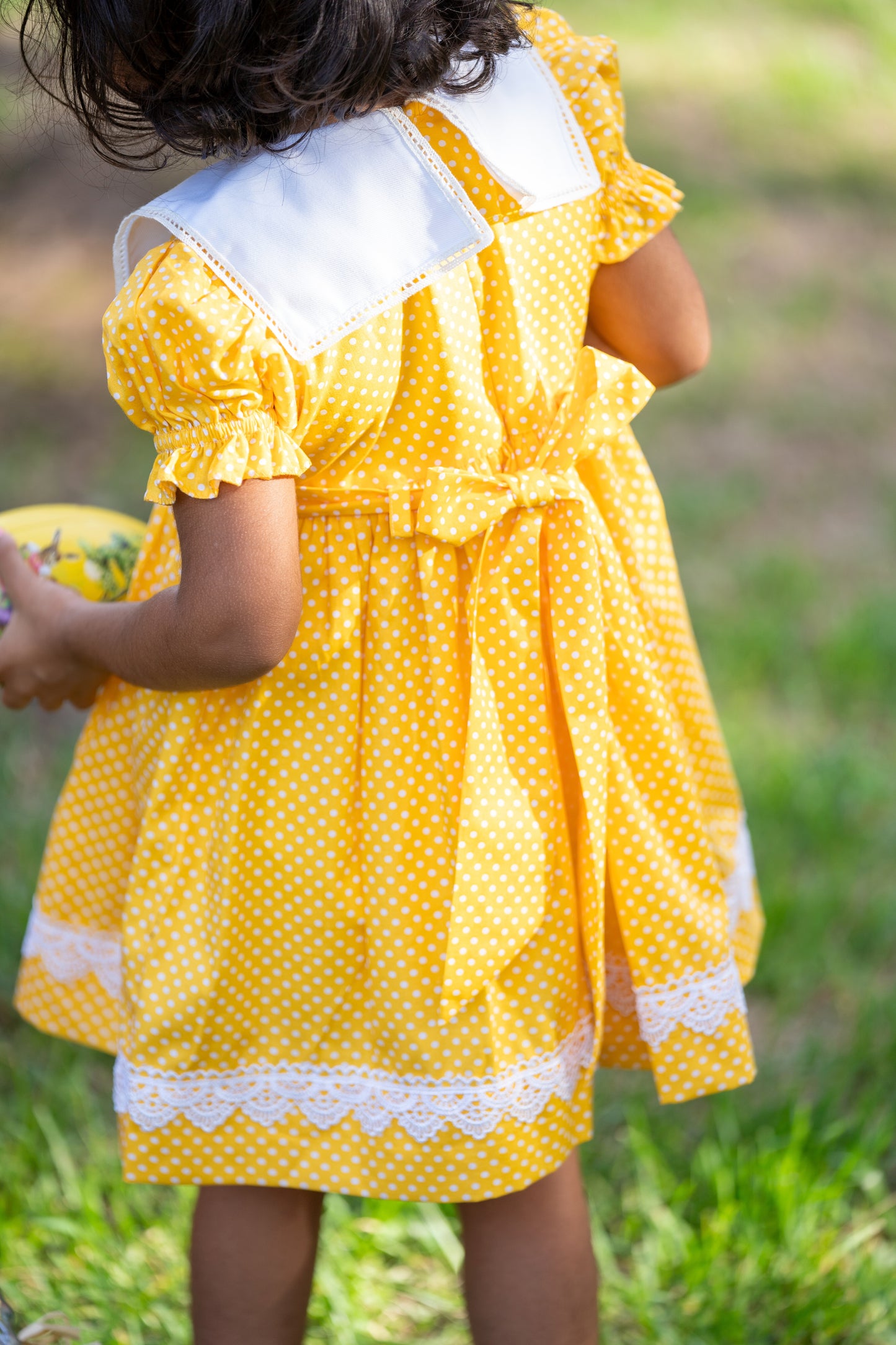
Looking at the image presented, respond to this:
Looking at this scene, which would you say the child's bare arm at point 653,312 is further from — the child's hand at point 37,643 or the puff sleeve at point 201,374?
the child's hand at point 37,643

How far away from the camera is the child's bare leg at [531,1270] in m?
1.36

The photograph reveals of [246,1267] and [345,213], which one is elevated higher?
[345,213]

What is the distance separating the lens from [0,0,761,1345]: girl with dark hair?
1.14 meters

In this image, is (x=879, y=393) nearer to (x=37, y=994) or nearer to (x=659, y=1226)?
(x=659, y=1226)

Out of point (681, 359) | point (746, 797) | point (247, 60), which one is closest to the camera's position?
point (247, 60)

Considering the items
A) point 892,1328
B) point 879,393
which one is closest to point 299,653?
point 892,1328

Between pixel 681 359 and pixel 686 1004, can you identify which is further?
pixel 681 359

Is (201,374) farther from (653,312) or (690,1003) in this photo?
(690,1003)

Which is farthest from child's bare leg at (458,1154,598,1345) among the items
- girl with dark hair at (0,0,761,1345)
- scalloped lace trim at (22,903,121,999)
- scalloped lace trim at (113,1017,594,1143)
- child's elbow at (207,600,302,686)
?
child's elbow at (207,600,302,686)

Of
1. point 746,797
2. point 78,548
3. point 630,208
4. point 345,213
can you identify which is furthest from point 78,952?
point 746,797

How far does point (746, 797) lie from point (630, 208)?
1.40 meters

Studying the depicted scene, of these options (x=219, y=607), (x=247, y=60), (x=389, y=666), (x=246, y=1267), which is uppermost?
(x=247, y=60)

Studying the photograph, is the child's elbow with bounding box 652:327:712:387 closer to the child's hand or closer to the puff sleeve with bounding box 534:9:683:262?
the puff sleeve with bounding box 534:9:683:262

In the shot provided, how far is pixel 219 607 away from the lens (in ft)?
3.77
